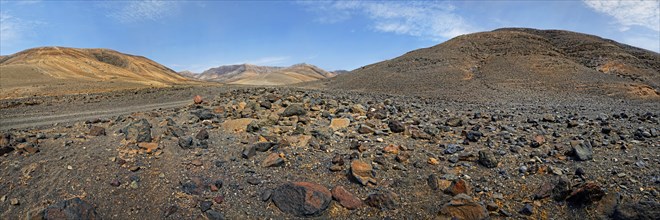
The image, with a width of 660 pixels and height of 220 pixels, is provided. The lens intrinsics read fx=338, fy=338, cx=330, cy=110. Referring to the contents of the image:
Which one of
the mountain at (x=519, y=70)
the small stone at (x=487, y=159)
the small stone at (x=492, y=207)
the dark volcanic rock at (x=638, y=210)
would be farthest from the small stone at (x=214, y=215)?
the mountain at (x=519, y=70)

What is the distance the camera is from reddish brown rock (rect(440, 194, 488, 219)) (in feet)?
15.2

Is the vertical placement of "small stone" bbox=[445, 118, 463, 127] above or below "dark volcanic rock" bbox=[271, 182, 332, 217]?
above

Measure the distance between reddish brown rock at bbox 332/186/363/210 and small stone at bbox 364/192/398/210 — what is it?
152mm

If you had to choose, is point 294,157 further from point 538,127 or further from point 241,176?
point 538,127

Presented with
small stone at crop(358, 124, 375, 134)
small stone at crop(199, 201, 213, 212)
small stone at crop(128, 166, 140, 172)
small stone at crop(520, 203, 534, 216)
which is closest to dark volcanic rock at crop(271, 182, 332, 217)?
small stone at crop(199, 201, 213, 212)

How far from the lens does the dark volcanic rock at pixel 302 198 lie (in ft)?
16.1

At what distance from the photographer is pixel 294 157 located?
→ 633 cm

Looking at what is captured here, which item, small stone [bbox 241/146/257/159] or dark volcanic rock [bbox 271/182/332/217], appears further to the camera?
small stone [bbox 241/146/257/159]

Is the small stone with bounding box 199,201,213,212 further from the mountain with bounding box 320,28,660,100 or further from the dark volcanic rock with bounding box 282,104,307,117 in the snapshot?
the mountain with bounding box 320,28,660,100

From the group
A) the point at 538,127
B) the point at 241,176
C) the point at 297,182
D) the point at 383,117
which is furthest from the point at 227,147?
the point at 538,127

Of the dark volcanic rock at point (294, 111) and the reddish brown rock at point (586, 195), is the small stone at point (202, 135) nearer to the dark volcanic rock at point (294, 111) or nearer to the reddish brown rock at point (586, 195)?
the dark volcanic rock at point (294, 111)

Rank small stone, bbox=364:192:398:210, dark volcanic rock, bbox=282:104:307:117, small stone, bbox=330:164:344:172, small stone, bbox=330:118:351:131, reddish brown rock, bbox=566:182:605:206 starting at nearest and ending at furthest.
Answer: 1. reddish brown rock, bbox=566:182:605:206
2. small stone, bbox=364:192:398:210
3. small stone, bbox=330:164:344:172
4. small stone, bbox=330:118:351:131
5. dark volcanic rock, bbox=282:104:307:117

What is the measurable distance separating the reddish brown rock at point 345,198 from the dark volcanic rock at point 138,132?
4080 mm

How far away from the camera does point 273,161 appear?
6.09 meters
